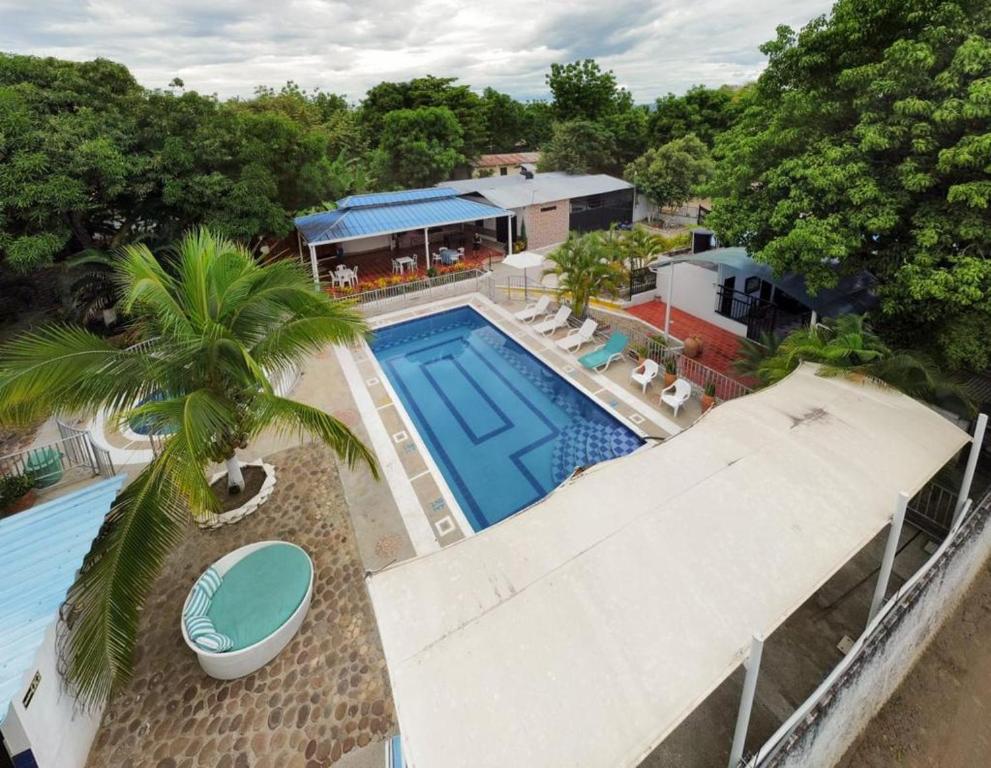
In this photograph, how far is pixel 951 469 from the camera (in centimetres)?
Answer: 910

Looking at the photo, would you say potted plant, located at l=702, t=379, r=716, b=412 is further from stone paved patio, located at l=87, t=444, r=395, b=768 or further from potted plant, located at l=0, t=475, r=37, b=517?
potted plant, located at l=0, t=475, r=37, b=517

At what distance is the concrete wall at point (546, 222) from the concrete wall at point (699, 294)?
1024cm

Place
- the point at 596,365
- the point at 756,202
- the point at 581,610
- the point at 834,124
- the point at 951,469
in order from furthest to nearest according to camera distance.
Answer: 1. the point at 596,365
2. the point at 756,202
3. the point at 834,124
4. the point at 951,469
5. the point at 581,610

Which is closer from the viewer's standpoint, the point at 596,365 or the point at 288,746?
the point at 288,746

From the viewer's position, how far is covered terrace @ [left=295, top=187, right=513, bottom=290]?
2145 cm

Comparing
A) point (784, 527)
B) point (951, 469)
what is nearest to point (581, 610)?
point (784, 527)

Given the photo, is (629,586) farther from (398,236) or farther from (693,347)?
(398,236)

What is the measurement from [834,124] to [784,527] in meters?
8.96

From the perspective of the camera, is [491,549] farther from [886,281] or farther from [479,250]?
[479,250]

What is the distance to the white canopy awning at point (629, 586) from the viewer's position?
13.1 ft

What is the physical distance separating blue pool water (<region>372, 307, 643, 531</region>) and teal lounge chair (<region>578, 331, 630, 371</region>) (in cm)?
99

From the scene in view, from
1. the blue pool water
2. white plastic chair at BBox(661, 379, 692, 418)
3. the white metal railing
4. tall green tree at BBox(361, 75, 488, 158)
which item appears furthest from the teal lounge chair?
tall green tree at BBox(361, 75, 488, 158)

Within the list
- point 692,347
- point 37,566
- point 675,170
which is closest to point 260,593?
point 37,566

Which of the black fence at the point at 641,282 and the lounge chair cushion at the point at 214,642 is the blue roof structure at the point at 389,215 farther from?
the lounge chair cushion at the point at 214,642
